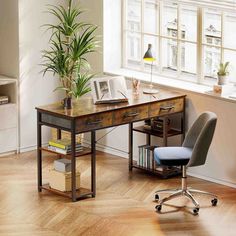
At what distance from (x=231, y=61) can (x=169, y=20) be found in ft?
2.98

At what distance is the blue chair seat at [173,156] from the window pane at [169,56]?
151 cm

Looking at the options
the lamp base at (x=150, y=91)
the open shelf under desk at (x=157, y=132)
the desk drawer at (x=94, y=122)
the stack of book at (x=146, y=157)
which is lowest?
the stack of book at (x=146, y=157)

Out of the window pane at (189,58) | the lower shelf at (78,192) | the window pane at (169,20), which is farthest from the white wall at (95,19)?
the lower shelf at (78,192)

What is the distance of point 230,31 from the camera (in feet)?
28.2

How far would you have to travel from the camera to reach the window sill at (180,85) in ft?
27.9

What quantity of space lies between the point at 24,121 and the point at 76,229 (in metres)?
2.56

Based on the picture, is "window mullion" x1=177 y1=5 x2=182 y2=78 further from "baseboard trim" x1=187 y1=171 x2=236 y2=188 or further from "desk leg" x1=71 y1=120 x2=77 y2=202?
"desk leg" x1=71 y1=120 x2=77 y2=202

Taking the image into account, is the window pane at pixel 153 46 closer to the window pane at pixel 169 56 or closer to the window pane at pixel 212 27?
the window pane at pixel 169 56

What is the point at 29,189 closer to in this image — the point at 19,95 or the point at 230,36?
the point at 19,95

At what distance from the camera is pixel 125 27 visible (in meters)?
9.64

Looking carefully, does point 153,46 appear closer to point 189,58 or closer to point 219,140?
point 189,58

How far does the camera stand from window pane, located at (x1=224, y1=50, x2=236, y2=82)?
8.62 metres

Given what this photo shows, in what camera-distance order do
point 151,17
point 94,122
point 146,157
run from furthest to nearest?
1. point 151,17
2. point 146,157
3. point 94,122

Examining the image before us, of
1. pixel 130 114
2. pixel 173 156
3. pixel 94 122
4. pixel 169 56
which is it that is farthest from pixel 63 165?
pixel 169 56
